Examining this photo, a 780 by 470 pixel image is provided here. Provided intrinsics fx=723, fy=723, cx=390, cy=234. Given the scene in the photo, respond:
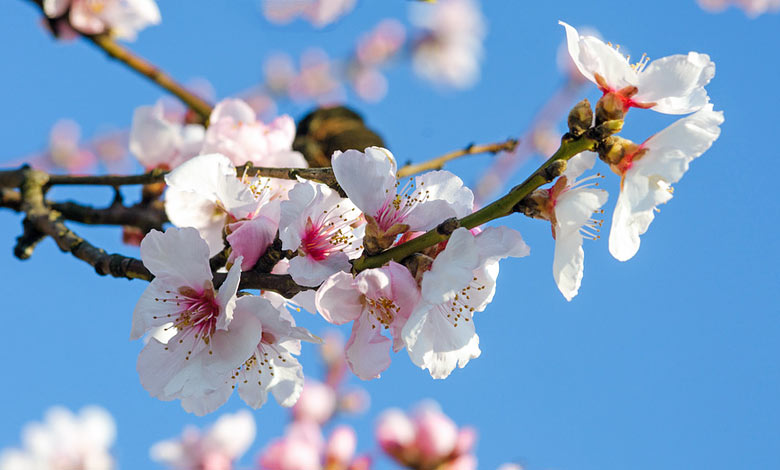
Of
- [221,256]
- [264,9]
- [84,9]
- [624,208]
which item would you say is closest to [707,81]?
[624,208]

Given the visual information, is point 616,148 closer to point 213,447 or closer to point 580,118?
point 580,118

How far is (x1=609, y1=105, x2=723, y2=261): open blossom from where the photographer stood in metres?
0.98

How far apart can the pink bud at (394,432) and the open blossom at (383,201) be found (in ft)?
7.33

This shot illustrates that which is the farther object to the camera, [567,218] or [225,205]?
[225,205]

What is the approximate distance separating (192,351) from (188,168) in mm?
315

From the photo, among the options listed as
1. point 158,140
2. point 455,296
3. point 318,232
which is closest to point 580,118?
point 455,296

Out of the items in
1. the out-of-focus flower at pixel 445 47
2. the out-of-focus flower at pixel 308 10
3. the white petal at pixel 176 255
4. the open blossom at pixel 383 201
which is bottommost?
the white petal at pixel 176 255

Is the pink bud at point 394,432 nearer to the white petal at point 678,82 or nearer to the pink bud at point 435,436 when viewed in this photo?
the pink bud at point 435,436

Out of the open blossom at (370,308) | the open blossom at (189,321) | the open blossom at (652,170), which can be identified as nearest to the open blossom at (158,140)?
the open blossom at (189,321)

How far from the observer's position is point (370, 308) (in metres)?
1.10

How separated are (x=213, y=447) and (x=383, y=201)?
2190 mm

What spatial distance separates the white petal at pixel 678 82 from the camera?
1.05 m

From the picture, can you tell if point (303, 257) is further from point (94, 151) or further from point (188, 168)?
point (94, 151)

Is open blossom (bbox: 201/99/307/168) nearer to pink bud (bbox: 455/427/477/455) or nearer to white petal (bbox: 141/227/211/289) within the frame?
white petal (bbox: 141/227/211/289)
